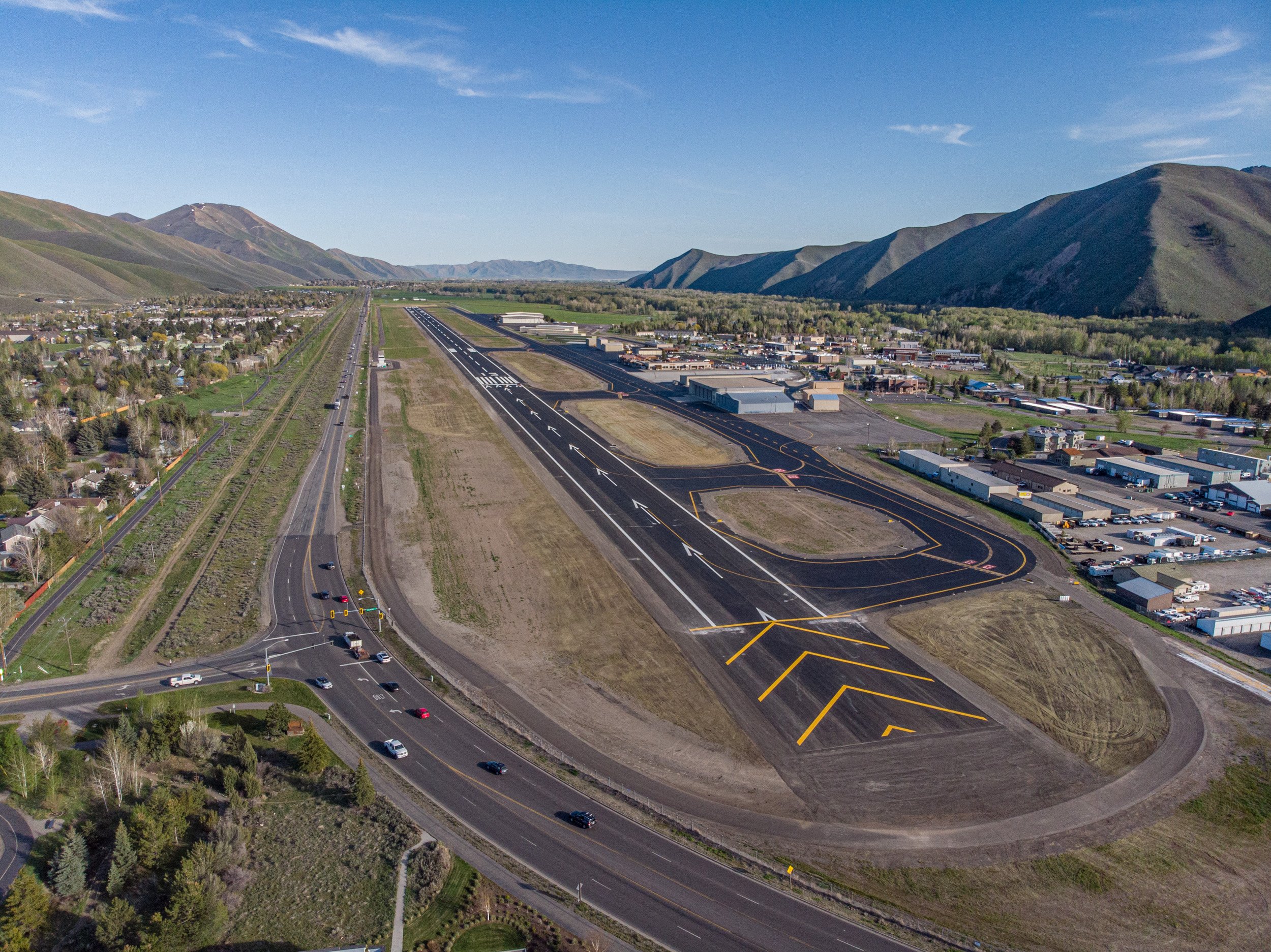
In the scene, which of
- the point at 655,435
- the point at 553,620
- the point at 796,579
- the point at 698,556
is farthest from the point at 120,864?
the point at 655,435

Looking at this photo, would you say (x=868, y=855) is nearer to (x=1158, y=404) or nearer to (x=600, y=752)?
(x=600, y=752)

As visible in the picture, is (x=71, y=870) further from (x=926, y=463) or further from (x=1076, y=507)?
(x=926, y=463)

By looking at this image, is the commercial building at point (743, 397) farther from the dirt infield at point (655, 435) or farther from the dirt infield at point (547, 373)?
the dirt infield at point (547, 373)

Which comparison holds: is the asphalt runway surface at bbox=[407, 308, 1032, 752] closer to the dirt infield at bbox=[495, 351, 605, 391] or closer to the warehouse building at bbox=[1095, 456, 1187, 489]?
the warehouse building at bbox=[1095, 456, 1187, 489]

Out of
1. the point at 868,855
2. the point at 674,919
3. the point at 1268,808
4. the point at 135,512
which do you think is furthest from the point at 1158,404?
the point at 135,512

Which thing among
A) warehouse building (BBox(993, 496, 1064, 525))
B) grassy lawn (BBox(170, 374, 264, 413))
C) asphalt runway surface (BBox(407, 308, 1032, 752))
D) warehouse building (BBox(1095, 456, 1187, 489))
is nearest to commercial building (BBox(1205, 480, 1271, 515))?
warehouse building (BBox(1095, 456, 1187, 489))
